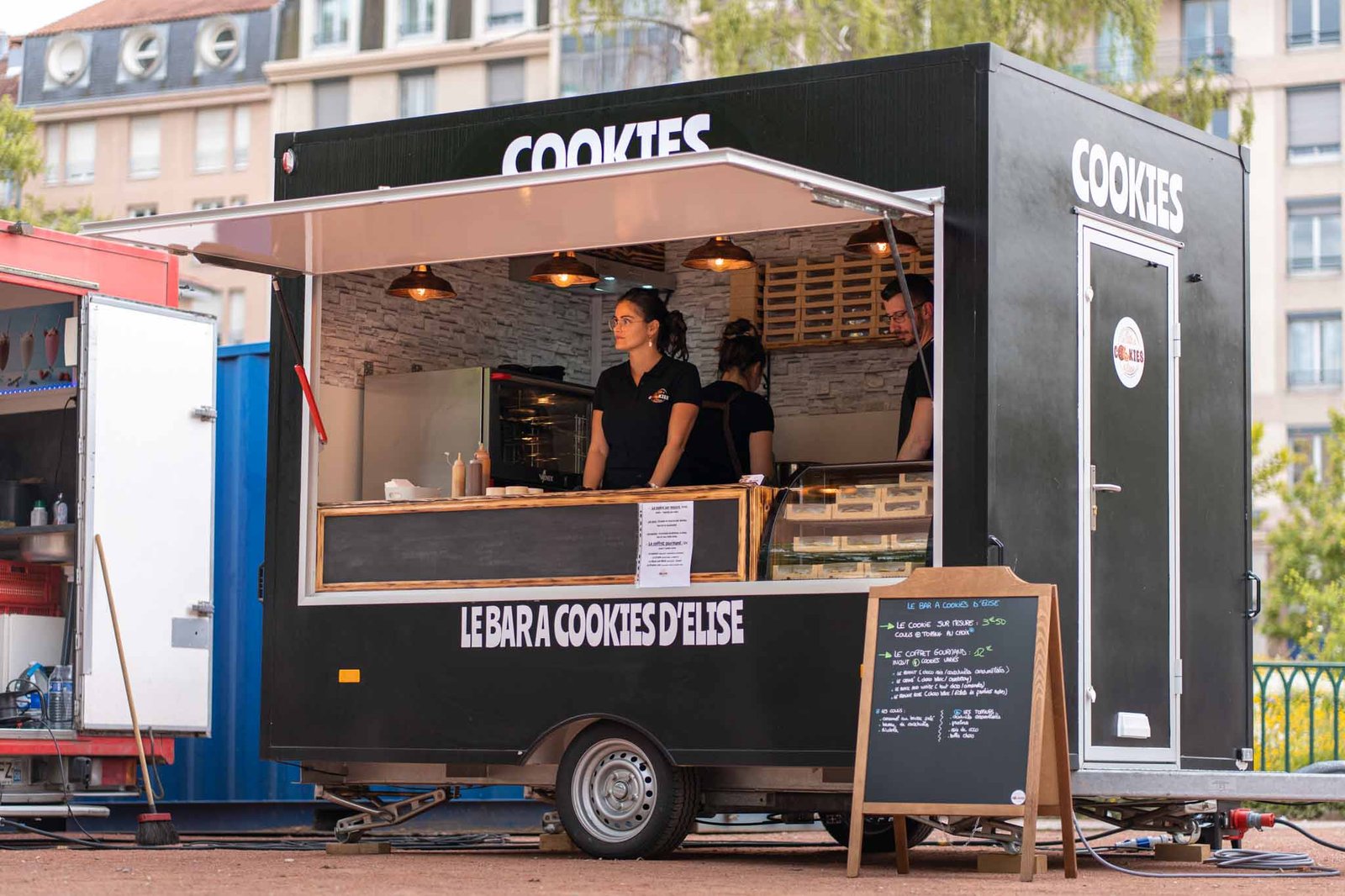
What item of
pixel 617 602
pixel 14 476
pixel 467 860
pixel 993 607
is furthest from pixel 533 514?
pixel 14 476

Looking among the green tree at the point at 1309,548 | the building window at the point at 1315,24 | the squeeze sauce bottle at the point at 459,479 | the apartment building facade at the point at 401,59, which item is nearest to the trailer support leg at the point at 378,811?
the squeeze sauce bottle at the point at 459,479

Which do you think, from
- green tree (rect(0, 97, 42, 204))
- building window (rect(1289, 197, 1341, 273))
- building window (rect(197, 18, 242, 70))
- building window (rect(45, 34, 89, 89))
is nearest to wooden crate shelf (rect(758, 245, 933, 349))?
green tree (rect(0, 97, 42, 204))

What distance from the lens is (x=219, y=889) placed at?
7.25 m

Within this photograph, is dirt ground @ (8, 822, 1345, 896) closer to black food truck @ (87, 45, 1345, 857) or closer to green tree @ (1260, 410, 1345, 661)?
black food truck @ (87, 45, 1345, 857)

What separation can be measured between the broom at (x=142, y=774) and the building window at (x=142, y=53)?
4883 cm

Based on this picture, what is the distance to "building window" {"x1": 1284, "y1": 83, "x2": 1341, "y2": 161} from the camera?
43125 millimetres

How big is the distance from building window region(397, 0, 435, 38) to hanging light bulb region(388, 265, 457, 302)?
42379 mm

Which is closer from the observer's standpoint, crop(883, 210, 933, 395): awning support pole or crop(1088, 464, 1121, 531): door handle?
crop(883, 210, 933, 395): awning support pole

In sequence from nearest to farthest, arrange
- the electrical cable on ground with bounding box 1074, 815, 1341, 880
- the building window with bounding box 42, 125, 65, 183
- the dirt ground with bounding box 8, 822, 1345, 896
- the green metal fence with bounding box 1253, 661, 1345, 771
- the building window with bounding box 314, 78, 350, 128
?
the dirt ground with bounding box 8, 822, 1345, 896 → the electrical cable on ground with bounding box 1074, 815, 1341, 880 → the green metal fence with bounding box 1253, 661, 1345, 771 → the building window with bounding box 314, 78, 350, 128 → the building window with bounding box 42, 125, 65, 183

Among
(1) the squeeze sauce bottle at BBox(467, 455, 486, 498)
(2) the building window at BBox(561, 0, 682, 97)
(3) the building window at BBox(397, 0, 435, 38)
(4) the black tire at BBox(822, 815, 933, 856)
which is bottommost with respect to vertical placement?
(4) the black tire at BBox(822, 815, 933, 856)

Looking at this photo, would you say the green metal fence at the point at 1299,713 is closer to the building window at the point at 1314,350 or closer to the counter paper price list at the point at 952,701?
the counter paper price list at the point at 952,701

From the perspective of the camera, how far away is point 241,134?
55062 mm

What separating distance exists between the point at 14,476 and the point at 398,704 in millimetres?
3567

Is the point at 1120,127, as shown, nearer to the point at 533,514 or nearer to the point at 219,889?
the point at 533,514
